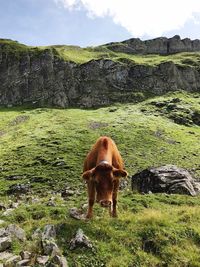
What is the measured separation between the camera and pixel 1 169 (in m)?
52.3

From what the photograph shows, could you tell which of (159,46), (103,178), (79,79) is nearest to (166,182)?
(103,178)

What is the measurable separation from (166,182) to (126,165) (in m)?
25.9

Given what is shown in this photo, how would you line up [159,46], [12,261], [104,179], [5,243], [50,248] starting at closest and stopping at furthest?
[12,261] → [50,248] → [5,243] → [104,179] → [159,46]

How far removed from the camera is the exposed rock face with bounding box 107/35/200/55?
19438 centimetres

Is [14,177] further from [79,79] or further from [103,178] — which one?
[79,79]

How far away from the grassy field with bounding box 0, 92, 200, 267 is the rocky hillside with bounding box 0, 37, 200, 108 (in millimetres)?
7745

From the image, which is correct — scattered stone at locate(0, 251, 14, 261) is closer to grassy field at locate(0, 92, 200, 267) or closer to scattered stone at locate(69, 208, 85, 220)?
grassy field at locate(0, 92, 200, 267)

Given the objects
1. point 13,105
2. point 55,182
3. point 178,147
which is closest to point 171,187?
point 55,182


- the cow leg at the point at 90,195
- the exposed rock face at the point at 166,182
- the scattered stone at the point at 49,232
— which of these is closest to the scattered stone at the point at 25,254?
the scattered stone at the point at 49,232

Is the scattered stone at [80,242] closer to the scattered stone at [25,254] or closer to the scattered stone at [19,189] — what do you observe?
the scattered stone at [25,254]

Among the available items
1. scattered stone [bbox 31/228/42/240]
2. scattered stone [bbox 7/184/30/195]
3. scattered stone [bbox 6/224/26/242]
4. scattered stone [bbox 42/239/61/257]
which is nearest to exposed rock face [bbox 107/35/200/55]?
scattered stone [bbox 7/184/30/195]

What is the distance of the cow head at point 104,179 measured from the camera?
45.1 ft

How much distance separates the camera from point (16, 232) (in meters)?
14.1

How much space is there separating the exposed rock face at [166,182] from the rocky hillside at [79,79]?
251 feet
